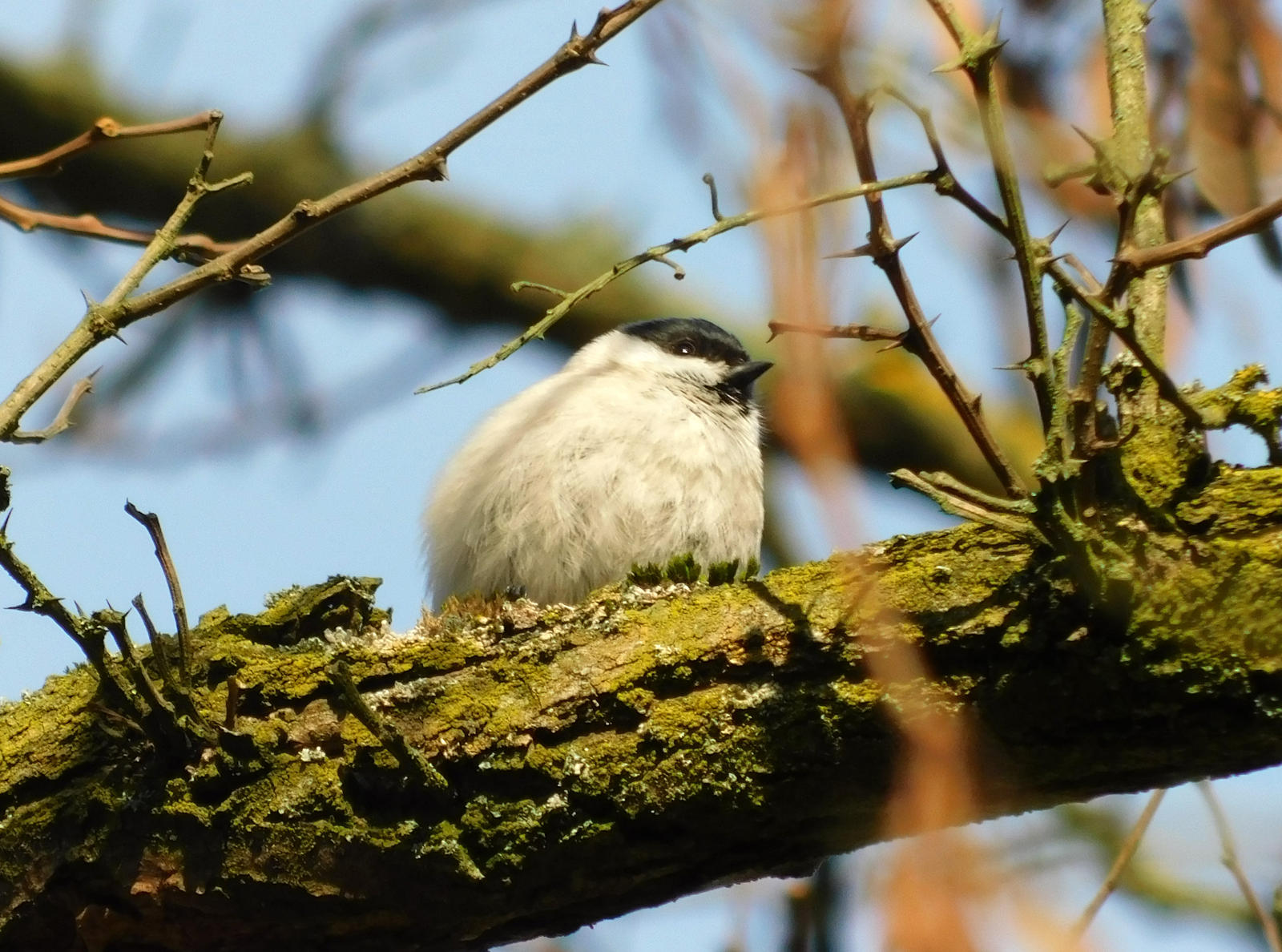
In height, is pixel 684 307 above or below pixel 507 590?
above

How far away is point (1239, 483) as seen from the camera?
2344 millimetres

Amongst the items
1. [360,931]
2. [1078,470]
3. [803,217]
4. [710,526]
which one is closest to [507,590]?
[710,526]

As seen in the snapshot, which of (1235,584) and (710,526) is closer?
(1235,584)

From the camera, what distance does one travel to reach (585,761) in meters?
2.55

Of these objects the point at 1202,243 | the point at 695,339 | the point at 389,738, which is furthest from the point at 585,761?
the point at 695,339

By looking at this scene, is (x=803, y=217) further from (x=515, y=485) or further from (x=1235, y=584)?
(x=515, y=485)

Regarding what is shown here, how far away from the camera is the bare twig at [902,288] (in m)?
1.39

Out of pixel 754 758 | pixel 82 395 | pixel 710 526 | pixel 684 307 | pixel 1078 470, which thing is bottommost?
pixel 754 758

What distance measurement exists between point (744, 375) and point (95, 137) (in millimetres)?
3002

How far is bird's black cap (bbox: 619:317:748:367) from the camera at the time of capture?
5324 millimetres

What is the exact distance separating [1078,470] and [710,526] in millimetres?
2178

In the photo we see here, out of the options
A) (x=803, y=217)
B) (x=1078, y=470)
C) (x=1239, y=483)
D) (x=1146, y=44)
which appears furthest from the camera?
(x=1146, y=44)

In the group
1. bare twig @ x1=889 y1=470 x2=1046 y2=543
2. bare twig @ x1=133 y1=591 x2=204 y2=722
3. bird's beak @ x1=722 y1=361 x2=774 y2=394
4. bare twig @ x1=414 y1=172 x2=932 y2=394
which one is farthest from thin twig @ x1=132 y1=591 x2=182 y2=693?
bird's beak @ x1=722 y1=361 x2=774 y2=394

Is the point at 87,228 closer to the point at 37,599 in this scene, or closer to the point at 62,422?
the point at 62,422
